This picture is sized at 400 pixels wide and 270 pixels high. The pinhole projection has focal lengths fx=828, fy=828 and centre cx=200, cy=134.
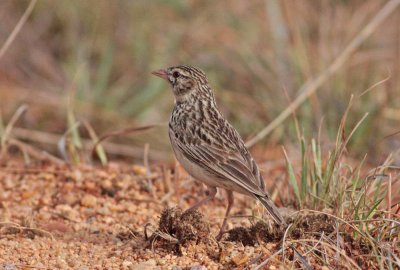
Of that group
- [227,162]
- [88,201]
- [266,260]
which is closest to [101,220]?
[88,201]

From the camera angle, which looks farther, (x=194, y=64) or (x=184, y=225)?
(x=194, y=64)

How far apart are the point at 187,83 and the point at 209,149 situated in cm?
111

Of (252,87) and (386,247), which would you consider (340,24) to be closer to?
(252,87)

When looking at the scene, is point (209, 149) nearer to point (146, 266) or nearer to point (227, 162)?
point (227, 162)

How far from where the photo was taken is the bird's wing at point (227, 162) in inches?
223

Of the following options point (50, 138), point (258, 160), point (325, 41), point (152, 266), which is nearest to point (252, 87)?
point (325, 41)

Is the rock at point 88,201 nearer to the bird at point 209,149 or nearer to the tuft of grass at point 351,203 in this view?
the bird at point 209,149

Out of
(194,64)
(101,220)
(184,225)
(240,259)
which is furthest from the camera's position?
(194,64)

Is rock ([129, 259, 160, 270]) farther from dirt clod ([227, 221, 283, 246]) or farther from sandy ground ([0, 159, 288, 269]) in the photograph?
dirt clod ([227, 221, 283, 246])

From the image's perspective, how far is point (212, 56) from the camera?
11797mm

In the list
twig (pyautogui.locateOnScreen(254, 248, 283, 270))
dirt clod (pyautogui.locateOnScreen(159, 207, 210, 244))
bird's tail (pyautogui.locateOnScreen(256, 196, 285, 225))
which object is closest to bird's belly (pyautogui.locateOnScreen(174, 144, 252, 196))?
bird's tail (pyautogui.locateOnScreen(256, 196, 285, 225))

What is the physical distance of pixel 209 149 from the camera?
6.05 metres

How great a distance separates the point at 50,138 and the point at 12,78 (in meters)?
2.38

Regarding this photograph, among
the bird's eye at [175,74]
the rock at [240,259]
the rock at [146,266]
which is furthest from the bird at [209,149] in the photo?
the rock at [146,266]
